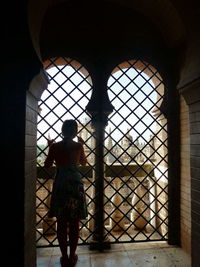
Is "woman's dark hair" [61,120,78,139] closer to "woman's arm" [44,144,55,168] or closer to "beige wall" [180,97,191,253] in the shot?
"woman's arm" [44,144,55,168]

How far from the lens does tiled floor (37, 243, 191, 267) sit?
307 cm

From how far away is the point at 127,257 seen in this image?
128 inches

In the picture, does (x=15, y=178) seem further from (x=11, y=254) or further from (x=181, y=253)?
(x=181, y=253)

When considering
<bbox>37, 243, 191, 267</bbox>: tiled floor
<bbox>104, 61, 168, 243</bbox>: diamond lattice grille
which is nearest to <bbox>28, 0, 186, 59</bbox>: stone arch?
<bbox>104, 61, 168, 243</bbox>: diamond lattice grille

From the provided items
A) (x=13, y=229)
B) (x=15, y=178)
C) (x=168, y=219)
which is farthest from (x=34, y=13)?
(x=168, y=219)

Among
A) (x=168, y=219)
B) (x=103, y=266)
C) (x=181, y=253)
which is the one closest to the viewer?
(x=103, y=266)

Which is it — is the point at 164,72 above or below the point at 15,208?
above

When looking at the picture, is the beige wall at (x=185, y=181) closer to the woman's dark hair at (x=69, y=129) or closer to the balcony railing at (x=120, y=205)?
the balcony railing at (x=120, y=205)

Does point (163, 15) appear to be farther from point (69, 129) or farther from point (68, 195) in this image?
point (68, 195)

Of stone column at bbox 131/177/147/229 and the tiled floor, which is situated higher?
stone column at bbox 131/177/147/229

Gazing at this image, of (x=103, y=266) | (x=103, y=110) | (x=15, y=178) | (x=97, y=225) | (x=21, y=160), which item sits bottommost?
(x=103, y=266)

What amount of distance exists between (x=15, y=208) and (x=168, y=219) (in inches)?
105

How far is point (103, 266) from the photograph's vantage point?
3.02 metres

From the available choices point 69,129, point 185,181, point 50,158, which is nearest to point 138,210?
point 185,181
